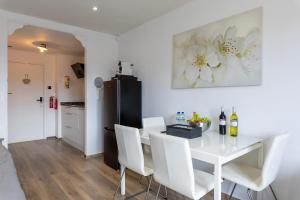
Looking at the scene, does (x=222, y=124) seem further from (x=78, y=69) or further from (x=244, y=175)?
(x=78, y=69)

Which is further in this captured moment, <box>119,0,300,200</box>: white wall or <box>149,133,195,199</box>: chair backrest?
<box>119,0,300,200</box>: white wall

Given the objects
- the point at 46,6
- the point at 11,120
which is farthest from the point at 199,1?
the point at 11,120

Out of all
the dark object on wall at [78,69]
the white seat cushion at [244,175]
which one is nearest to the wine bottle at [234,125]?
the white seat cushion at [244,175]

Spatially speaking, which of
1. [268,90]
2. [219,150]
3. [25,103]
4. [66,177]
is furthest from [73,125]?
[268,90]

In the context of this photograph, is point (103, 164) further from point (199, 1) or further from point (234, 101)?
point (199, 1)

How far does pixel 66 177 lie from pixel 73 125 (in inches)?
73.3

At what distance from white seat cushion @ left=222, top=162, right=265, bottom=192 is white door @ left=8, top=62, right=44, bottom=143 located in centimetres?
485

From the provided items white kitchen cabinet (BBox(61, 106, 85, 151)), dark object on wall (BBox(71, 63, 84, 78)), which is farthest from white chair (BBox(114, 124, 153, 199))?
dark object on wall (BBox(71, 63, 84, 78))

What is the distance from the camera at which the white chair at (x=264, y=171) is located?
4.76 ft

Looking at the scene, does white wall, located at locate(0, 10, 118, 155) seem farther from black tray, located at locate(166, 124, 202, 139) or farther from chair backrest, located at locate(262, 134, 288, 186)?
chair backrest, located at locate(262, 134, 288, 186)

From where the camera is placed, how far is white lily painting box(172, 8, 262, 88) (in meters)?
1.98

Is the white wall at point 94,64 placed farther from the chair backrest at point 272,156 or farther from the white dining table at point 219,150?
the chair backrest at point 272,156

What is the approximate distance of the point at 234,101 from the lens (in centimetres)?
214

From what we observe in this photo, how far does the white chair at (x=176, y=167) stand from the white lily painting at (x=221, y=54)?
1.13m
